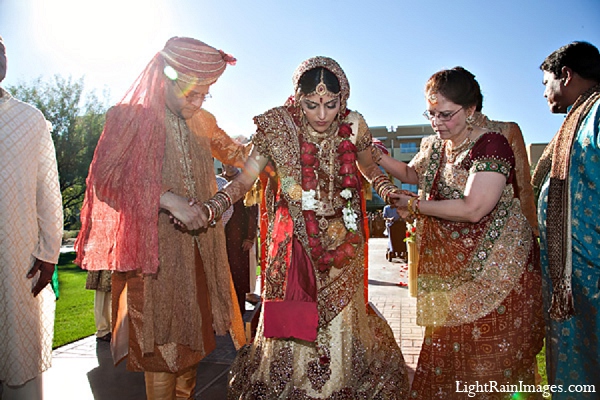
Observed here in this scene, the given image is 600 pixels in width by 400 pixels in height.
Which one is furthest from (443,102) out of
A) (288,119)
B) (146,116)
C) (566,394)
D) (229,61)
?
(566,394)

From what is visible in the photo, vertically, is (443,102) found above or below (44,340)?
above

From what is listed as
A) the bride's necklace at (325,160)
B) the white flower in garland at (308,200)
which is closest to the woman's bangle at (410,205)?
the bride's necklace at (325,160)

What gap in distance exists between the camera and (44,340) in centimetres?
285

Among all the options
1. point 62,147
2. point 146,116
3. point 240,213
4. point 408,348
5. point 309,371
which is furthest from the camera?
point 62,147

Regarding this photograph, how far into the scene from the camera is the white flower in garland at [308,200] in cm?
289

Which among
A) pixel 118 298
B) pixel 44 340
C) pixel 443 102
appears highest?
pixel 443 102

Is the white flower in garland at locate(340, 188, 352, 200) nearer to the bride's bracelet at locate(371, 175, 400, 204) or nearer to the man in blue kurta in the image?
the bride's bracelet at locate(371, 175, 400, 204)

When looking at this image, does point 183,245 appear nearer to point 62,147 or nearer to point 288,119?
point 288,119

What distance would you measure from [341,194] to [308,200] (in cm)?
22

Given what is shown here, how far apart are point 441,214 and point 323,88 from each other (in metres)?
1.04

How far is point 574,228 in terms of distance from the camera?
109 inches

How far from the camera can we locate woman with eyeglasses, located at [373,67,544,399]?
2.71m

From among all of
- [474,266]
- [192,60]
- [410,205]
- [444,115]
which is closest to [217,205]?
[192,60]

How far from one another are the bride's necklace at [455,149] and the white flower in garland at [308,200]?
0.90 m
